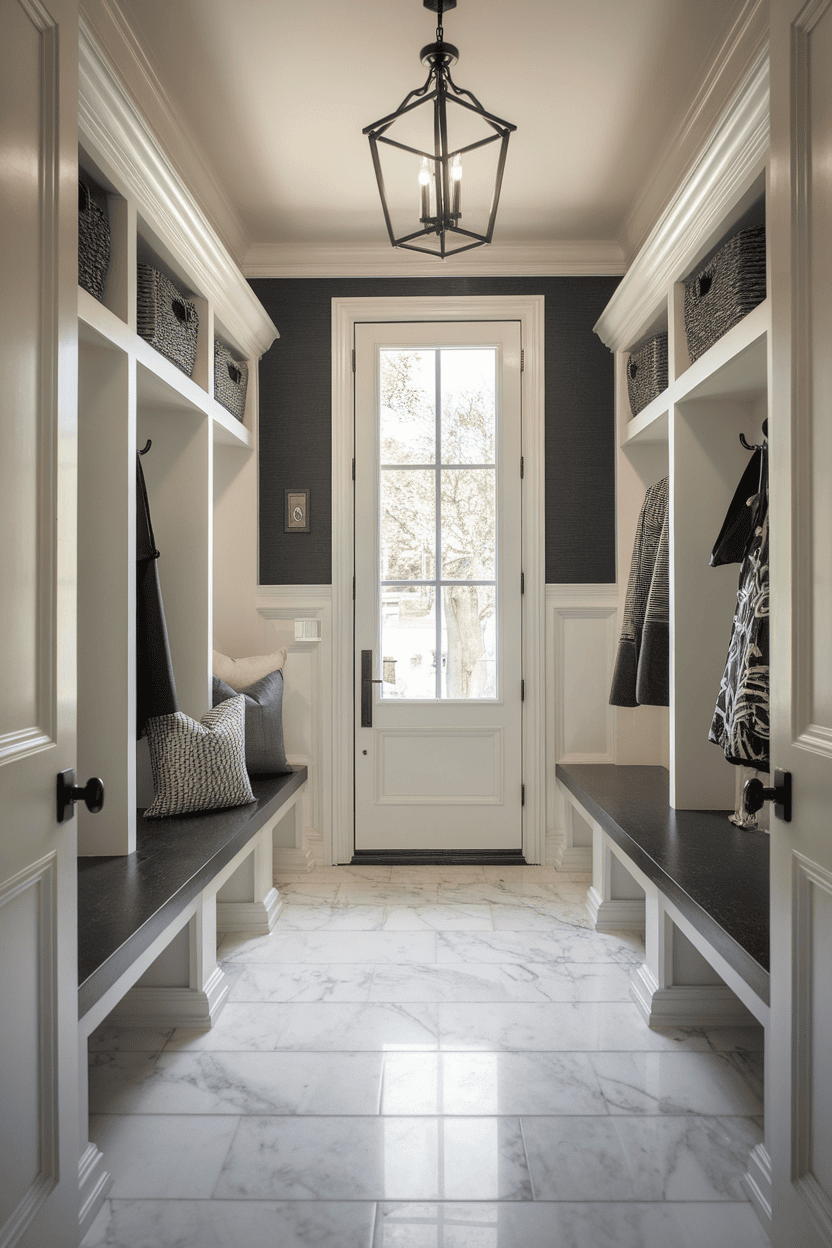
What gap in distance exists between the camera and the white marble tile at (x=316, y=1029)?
85.4 inches

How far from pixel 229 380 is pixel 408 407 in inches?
33.3

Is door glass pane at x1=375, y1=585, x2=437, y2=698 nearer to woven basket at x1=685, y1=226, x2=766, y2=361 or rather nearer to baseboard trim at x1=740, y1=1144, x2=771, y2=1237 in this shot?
woven basket at x1=685, y1=226, x2=766, y2=361

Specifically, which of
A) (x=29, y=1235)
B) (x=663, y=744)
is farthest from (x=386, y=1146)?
(x=663, y=744)

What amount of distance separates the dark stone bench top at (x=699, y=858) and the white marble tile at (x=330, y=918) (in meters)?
0.92

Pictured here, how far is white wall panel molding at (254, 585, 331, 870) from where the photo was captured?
372 centimetres

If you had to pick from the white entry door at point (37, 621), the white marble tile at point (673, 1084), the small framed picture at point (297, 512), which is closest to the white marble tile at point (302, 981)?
the white marble tile at point (673, 1084)

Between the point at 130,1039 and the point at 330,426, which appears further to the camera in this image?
the point at 330,426

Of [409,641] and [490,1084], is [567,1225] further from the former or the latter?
[409,641]

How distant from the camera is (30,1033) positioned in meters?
1.21

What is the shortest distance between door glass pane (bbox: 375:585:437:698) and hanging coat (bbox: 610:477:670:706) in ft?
2.79

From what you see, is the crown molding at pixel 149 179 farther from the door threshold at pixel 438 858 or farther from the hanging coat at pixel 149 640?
the door threshold at pixel 438 858

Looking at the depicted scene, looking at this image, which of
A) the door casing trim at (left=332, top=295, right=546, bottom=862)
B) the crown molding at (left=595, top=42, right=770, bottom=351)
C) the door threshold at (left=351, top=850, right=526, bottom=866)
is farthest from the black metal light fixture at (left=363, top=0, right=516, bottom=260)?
the door threshold at (left=351, top=850, right=526, bottom=866)

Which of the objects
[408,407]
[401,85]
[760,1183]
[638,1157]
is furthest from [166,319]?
[760,1183]

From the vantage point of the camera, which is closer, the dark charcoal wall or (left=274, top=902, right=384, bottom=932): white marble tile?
(left=274, top=902, right=384, bottom=932): white marble tile
